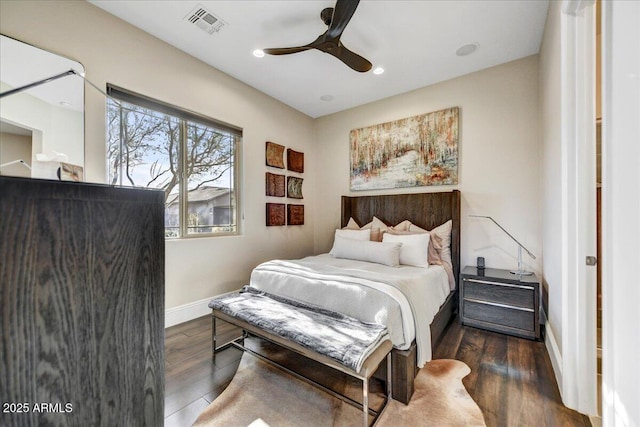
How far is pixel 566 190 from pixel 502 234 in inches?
61.5

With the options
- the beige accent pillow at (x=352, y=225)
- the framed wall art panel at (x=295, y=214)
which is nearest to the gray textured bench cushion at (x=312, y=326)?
the beige accent pillow at (x=352, y=225)

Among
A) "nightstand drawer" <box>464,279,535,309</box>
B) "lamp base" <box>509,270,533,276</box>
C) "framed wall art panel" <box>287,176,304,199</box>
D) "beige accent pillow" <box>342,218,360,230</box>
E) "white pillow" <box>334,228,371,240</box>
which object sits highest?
"framed wall art panel" <box>287,176,304,199</box>

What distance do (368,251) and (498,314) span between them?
136 centimetres

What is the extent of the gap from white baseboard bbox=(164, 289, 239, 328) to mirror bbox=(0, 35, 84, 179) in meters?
1.60

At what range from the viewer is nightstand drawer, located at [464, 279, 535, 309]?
2.44m

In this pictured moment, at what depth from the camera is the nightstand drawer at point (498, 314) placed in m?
2.44

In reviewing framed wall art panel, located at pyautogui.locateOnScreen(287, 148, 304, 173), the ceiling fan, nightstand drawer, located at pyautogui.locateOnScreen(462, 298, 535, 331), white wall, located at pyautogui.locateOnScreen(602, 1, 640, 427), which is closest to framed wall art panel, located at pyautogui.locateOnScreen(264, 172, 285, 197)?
framed wall art panel, located at pyautogui.locateOnScreen(287, 148, 304, 173)

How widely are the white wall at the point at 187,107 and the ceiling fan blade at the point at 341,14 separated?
1699 mm

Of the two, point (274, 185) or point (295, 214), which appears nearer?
point (274, 185)

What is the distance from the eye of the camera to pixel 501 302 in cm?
257

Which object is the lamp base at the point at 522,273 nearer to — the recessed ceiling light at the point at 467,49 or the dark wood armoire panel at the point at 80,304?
the recessed ceiling light at the point at 467,49

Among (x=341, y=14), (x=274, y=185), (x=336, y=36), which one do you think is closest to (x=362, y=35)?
(x=336, y=36)

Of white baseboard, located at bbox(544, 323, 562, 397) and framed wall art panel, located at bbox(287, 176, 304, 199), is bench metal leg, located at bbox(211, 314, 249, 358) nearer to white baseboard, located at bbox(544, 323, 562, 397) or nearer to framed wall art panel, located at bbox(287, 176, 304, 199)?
framed wall art panel, located at bbox(287, 176, 304, 199)

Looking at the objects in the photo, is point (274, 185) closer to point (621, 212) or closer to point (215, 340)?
point (215, 340)
